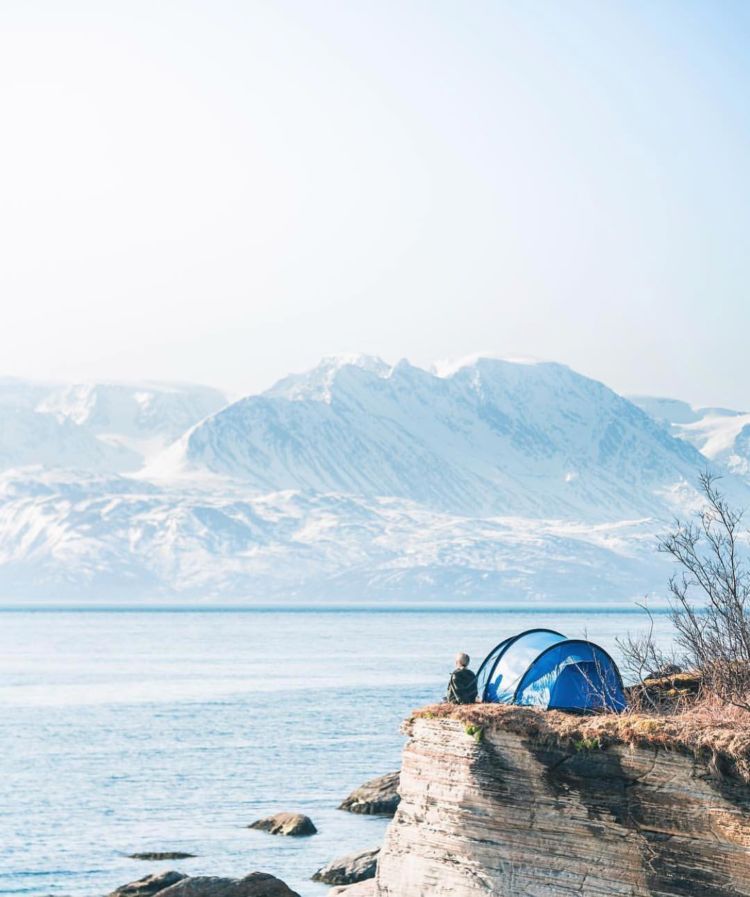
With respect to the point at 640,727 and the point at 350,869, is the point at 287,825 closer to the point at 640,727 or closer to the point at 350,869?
the point at 350,869

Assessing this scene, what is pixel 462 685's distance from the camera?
90.0 feet

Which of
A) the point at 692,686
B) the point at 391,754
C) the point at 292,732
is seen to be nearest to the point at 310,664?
the point at 292,732

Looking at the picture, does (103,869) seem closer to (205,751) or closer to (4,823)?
(4,823)

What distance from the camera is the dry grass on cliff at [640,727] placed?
23078mm

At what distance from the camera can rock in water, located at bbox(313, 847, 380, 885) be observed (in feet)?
130

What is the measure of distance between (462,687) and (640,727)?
13.9 feet

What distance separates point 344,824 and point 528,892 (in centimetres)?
2542

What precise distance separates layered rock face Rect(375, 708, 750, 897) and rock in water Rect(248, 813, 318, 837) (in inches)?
822

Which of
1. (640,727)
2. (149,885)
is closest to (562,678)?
(640,727)

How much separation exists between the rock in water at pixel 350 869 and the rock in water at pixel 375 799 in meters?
10.6

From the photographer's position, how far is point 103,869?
4291 cm

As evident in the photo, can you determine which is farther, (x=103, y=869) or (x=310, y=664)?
(x=310, y=664)

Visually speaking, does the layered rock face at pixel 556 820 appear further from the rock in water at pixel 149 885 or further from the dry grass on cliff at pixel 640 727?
the rock in water at pixel 149 885

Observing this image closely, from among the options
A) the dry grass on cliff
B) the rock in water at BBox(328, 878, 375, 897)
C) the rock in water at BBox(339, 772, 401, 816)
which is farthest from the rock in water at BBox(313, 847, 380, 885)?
the dry grass on cliff
